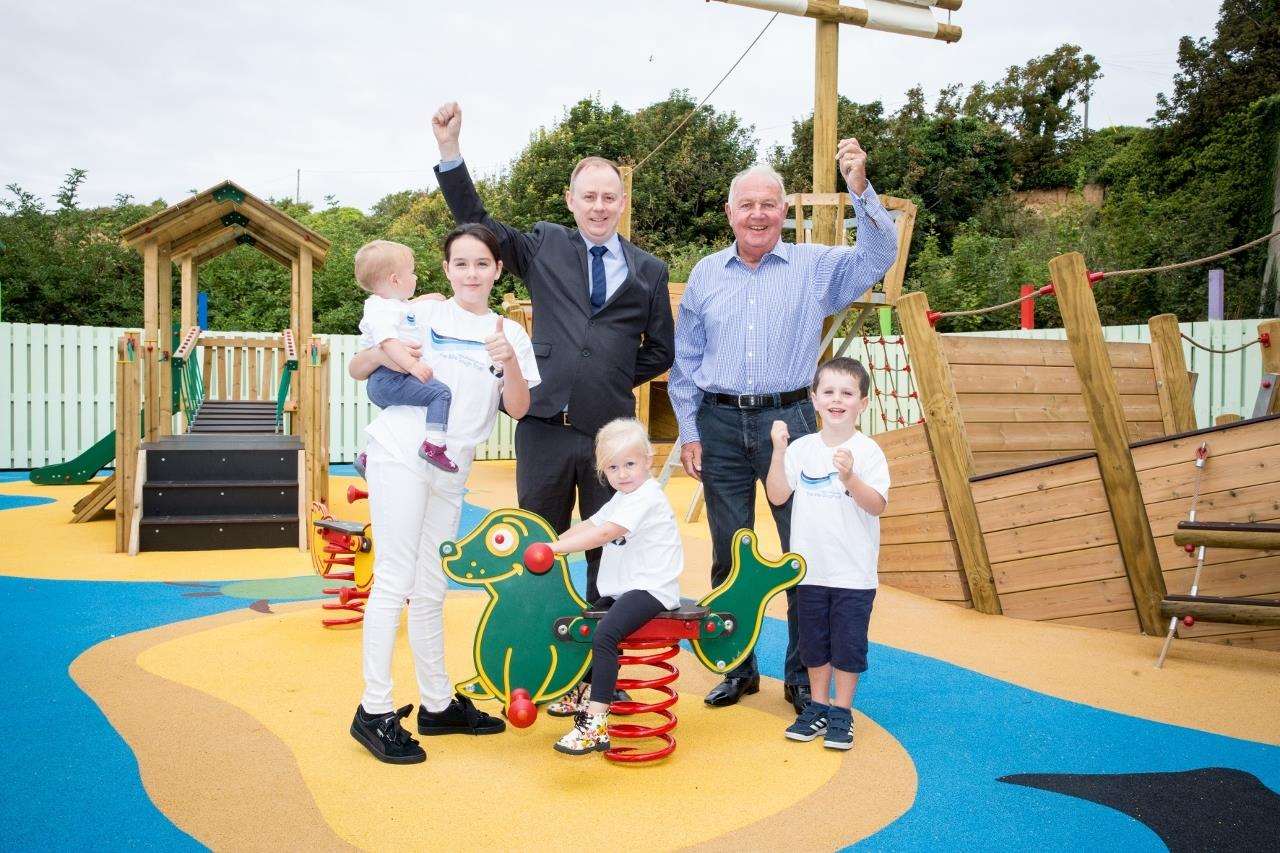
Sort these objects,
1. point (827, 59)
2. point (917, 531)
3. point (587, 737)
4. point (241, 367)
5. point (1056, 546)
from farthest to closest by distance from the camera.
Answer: point (241, 367) → point (827, 59) → point (917, 531) → point (1056, 546) → point (587, 737)

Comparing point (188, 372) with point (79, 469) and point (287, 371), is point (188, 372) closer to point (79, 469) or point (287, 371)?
point (79, 469)

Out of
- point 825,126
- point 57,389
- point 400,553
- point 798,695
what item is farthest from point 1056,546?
point 57,389

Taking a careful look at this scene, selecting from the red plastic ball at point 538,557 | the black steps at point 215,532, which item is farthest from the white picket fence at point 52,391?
the red plastic ball at point 538,557

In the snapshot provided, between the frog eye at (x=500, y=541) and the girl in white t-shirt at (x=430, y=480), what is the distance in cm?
16

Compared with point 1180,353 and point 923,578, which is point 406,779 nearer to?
point 923,578

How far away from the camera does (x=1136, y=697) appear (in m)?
4.21

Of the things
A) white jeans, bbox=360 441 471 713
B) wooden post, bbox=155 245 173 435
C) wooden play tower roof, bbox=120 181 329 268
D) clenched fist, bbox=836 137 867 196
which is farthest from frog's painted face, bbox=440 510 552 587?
wooden post, bbox=155 245 173 435

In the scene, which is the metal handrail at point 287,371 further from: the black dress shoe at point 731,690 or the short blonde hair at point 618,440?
the short blonde hair at point 618,440

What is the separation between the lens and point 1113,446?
531 centimetres

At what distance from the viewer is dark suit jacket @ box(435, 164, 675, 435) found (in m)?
3.69

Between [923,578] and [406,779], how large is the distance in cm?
399

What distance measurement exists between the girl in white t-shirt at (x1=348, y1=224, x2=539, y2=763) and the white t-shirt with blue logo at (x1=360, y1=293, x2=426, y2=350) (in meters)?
0.03

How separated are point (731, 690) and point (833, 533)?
0.89 m

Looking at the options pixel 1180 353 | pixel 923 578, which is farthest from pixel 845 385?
pixel 1180 353
